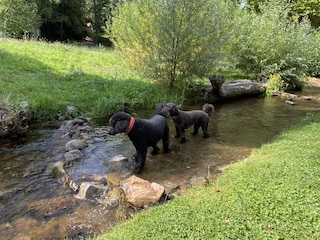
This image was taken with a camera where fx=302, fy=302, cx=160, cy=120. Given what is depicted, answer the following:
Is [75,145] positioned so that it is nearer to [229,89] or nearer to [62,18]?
[229,89]

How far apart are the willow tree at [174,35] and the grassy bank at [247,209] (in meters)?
7.85

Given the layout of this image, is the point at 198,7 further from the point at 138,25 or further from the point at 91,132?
the point at 91,132

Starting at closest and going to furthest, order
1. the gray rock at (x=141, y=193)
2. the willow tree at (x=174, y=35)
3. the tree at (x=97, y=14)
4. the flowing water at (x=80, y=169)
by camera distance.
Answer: the flowing water at (x=80, y=169), the gray rock at (x=141, y=193), the willow tree at (x=174, y=35), the tree at (x=97, y=14)

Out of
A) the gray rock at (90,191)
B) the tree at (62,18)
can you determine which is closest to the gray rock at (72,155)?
the gray rock at (90,191)

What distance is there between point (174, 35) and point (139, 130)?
7135 mm

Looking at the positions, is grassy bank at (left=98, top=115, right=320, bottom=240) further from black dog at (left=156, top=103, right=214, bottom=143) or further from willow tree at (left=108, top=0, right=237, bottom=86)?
willow tree at (left=108, top=0, right=237, bottom=86)

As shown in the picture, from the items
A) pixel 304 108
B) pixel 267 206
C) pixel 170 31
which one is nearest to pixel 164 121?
pixel 267 206

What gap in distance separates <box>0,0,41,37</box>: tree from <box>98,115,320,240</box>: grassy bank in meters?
31.9

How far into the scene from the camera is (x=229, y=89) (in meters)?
15.5

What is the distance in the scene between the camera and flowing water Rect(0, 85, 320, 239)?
4.67 metres

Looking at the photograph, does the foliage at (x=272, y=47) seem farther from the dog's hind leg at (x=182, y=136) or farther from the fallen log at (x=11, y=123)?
the fallen log at (x=11, y=123)

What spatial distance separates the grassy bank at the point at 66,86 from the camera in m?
10.4

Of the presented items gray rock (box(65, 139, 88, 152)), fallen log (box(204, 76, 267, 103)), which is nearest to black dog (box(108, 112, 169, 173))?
gray rock (box(65, 139, 88, 152))

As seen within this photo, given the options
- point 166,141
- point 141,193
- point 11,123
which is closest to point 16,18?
point 11,123
